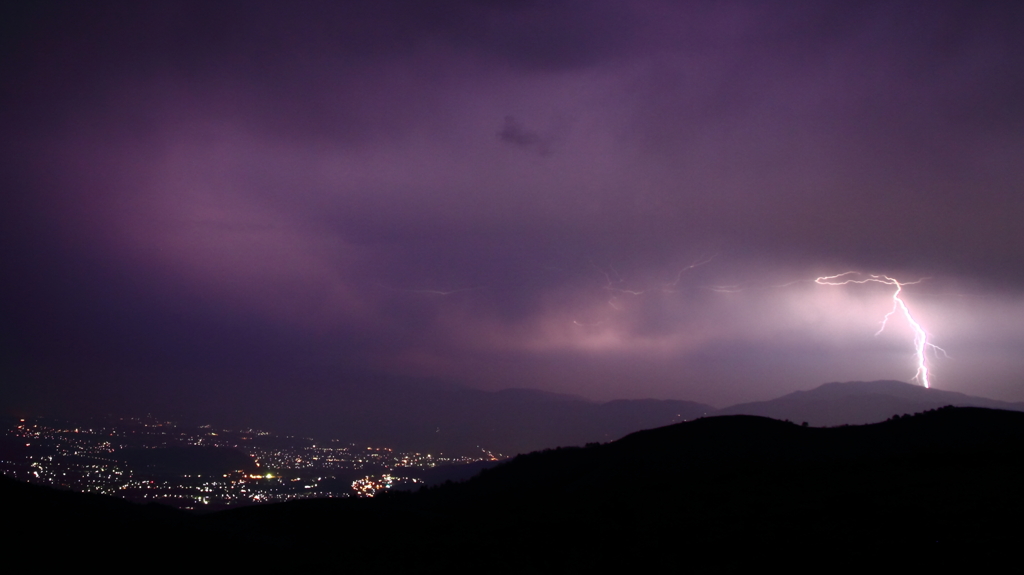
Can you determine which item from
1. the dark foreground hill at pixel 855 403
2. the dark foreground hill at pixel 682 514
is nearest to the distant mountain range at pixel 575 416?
the dark foreground hill at pixel 855 403

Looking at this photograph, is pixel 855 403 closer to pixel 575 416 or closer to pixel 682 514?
pixel 575 416

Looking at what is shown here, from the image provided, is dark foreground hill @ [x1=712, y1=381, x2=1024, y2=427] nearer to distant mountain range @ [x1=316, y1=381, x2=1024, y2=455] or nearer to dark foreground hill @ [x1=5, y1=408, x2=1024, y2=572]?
distant mountain range @ [x1=316, y1=381, x2=1024, y2=455]

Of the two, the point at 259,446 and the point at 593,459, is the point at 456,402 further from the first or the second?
the point at 593,459

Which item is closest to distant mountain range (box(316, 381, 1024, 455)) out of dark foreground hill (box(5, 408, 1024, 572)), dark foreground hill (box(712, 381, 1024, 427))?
dark foreground hill (box(712, 381, 1024, 427))

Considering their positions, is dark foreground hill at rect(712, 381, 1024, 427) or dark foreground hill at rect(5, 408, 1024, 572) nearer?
dark foreground hill at rect(5, 408, 1024, 572)

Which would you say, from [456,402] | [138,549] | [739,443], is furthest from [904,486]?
[456,402]
